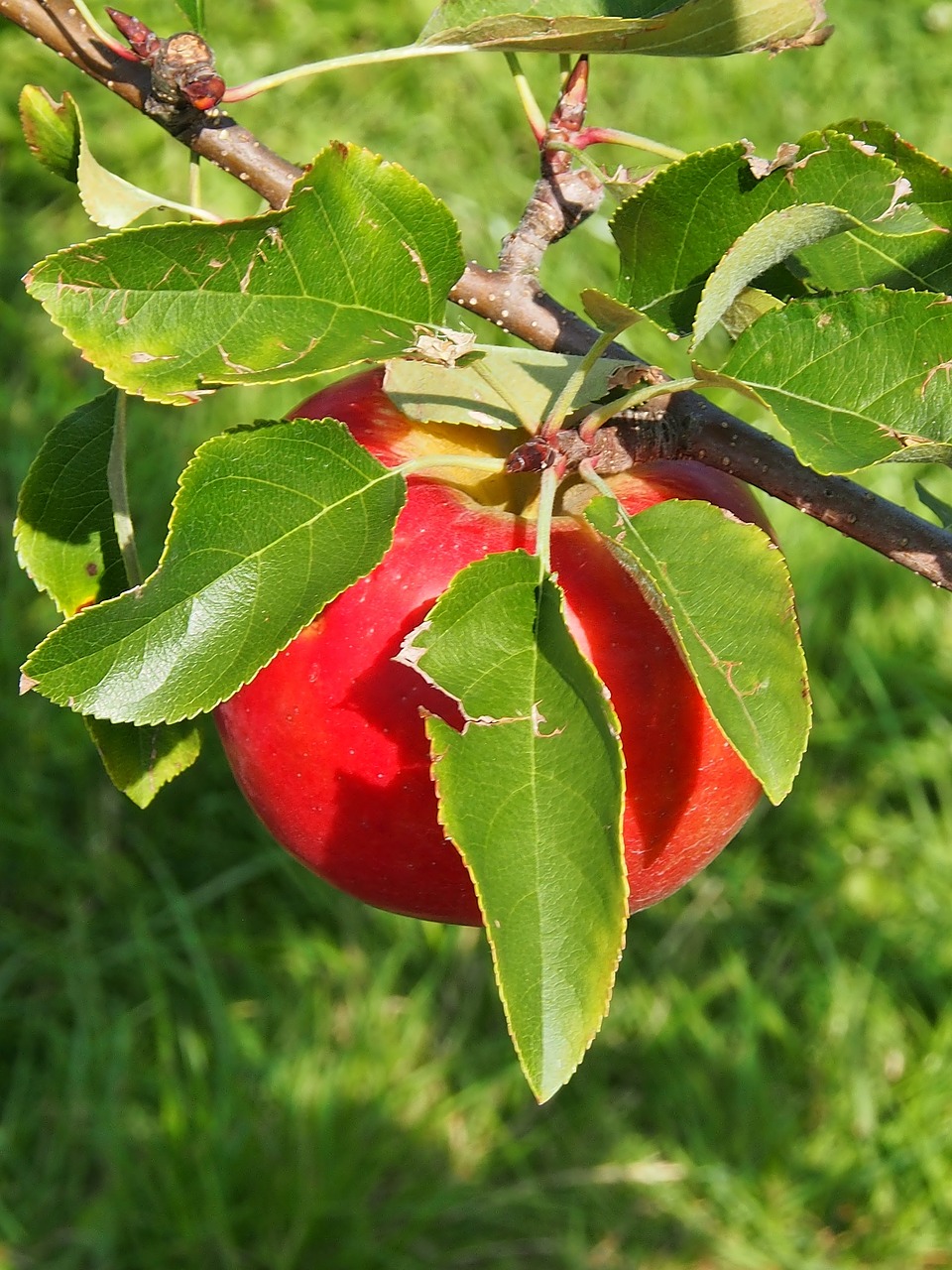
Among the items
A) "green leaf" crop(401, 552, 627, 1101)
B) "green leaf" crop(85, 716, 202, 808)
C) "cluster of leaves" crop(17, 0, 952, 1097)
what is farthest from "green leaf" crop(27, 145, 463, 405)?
"green leaf" crop(85, 716, 202, 808)

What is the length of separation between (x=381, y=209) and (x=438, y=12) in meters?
0.19

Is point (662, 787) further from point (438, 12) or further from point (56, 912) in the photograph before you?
point (56, 912)

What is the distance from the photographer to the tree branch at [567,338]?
621 millimetres

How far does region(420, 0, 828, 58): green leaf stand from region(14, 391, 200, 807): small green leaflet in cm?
24

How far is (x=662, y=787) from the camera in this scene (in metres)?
0.64

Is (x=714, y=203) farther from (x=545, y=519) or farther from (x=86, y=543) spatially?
(x=86, y=543)

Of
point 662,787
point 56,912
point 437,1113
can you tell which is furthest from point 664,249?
point 56,912

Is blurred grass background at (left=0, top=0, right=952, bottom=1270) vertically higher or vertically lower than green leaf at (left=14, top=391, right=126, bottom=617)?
lower

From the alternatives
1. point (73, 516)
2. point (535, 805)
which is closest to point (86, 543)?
point (73, 516)

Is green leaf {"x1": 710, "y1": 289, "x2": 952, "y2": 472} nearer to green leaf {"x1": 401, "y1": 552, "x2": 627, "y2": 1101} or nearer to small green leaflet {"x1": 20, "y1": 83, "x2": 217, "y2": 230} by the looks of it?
green leaf {"x1": 401, "y1": 552, "x2": 627, "y2": 1101}

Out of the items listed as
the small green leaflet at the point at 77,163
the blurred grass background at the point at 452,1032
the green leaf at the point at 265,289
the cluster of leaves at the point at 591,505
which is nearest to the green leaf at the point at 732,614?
the cluster of leaves at the point at 591,505

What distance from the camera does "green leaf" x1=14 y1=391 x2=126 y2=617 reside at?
2.36 ft

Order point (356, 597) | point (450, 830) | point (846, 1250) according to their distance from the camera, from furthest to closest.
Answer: point (846, 1250) → point (356, 597) → point (450, 830)

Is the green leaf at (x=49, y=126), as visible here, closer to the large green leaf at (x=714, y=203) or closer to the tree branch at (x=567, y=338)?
the tree branch at (x=567, y=338)
